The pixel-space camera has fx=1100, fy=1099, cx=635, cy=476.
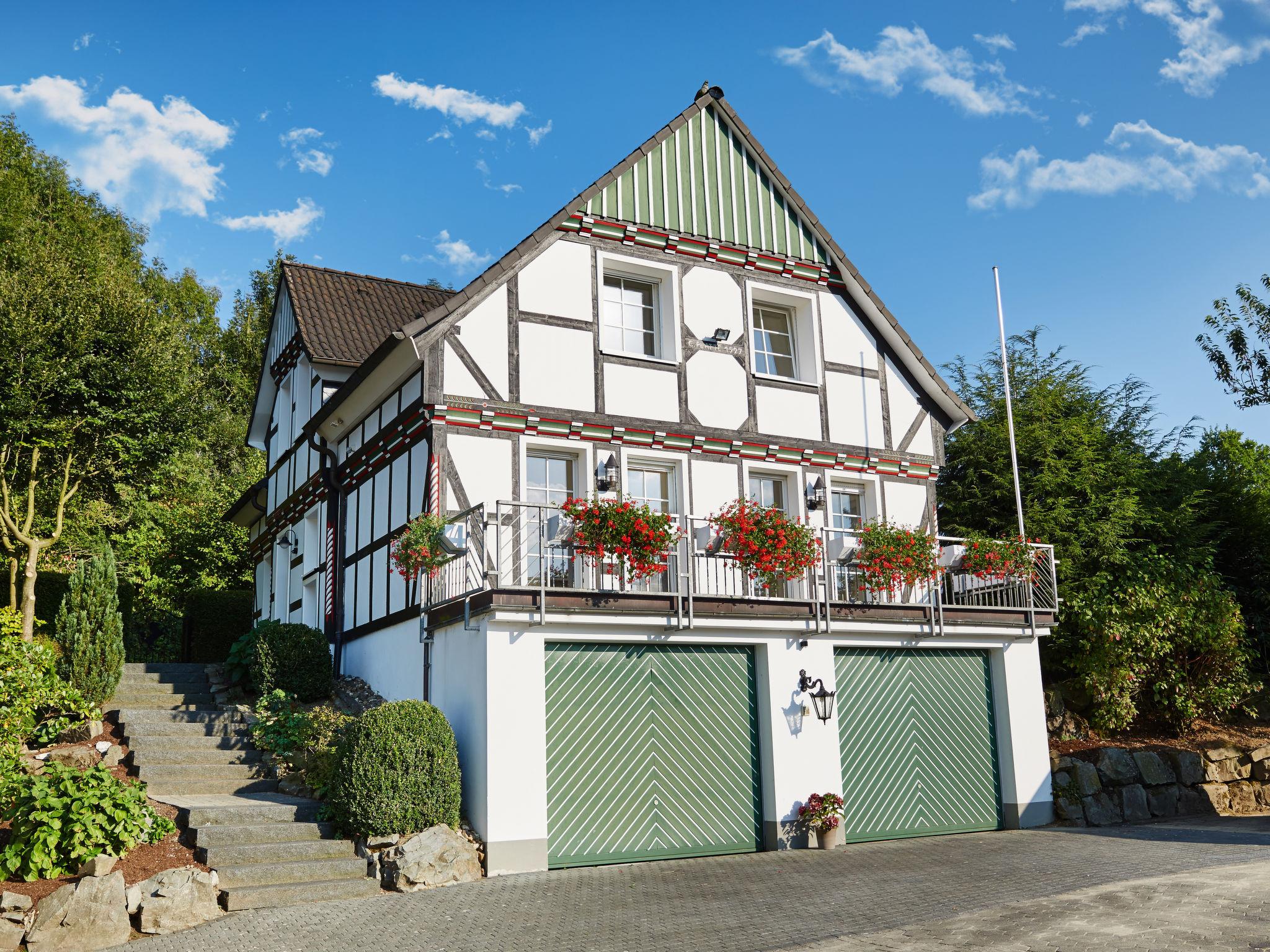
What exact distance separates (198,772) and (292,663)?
8.15 ft

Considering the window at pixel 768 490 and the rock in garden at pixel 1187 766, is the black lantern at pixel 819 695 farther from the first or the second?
the rock in garden at pixel 1187 766

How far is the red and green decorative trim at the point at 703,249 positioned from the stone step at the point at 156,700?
832cm

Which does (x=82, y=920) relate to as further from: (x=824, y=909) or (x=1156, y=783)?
(x=1156, y=783)

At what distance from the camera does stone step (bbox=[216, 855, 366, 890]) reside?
9.67 metres

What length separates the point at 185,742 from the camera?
43.5 feet

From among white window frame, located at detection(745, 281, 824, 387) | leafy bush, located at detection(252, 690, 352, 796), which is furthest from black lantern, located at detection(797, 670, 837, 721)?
leafy bush, located at detection(252, 690, 352, 796)

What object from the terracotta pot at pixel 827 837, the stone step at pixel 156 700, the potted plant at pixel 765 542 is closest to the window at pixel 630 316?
the potted plant at pixel 765 542

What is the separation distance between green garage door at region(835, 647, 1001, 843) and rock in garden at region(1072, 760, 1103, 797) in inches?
55.8

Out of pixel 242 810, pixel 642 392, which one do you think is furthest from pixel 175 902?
pixel 642 392

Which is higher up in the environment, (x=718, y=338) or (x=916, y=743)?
(x=718, y=338)

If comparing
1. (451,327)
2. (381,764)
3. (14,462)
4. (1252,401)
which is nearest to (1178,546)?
(1252,401)

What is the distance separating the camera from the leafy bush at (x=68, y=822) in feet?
30.1

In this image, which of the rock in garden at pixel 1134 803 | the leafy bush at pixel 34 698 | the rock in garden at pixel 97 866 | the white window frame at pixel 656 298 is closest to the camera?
the rock in garden at pixel 97 866

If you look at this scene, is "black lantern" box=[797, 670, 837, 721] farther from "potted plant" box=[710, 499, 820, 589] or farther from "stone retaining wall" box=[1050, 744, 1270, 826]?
"stone retaining wall" box=[1050, 744, 1270, 826]
